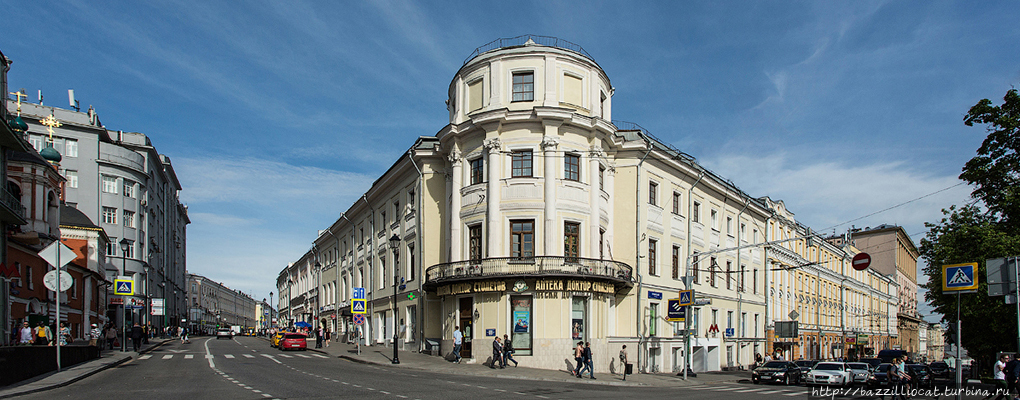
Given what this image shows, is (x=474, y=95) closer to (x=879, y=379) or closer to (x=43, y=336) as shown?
(x=43, y=336)

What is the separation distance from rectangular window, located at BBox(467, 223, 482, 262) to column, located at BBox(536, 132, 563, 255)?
3025 mm

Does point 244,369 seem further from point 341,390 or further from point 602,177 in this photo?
point 602,177

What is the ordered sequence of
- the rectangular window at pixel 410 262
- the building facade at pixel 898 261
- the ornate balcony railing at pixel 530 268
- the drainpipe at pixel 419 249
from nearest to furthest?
the ornate balcony railing at pixel 530 268
the drainpipe at pixel 419 249
the rectangular window at pixel 410 262
the building facade at pixel 898 261

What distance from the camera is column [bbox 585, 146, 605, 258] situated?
31.6m

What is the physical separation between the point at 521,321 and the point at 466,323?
9.83 feet

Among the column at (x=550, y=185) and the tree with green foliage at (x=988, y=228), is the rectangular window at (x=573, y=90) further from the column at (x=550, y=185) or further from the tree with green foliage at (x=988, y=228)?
the tree with green foliage at (x=988, y=228)

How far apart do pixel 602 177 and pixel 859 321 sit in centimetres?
5475

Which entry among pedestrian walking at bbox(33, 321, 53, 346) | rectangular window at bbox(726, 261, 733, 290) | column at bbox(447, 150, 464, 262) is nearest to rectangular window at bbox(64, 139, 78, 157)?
pedestrian walking at bbox(33, 321, 53, 346)

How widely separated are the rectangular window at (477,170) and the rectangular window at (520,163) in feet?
4.87

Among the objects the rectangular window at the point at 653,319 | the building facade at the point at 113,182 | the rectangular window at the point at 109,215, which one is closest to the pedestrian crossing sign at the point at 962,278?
the rectangular window at the point at 653,319

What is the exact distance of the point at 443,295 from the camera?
32656 mm

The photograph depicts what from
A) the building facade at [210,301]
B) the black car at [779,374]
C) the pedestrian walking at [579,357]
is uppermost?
the pedestrian walking at [579,357]

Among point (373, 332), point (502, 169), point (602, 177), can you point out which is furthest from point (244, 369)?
point (373, 332)

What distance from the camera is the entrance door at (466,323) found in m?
31.7
